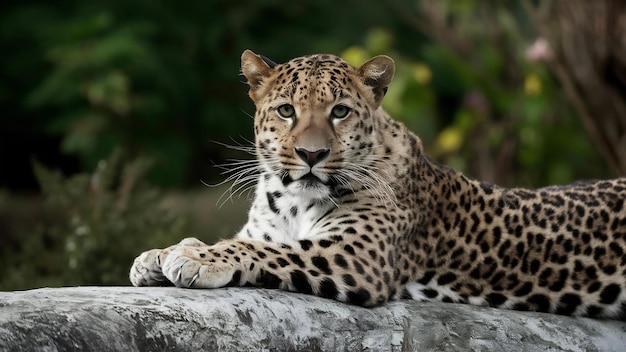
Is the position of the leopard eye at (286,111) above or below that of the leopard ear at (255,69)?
below

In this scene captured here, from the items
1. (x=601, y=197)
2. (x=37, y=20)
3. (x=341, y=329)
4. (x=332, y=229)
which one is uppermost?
(x=37, y=20)

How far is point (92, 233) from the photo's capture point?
1186 centimetres

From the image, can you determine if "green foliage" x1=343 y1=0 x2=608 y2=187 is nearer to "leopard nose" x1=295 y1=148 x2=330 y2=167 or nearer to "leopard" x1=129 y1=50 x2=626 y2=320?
"leopard" x1=129 y1=50 x2=626 y2=320

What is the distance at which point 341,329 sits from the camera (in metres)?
6.73

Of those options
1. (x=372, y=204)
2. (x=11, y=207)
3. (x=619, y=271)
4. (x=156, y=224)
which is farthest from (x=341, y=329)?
(x=11, y=207)

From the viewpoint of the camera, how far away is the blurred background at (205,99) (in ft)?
42.5

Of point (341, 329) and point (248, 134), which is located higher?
point (248, 134)

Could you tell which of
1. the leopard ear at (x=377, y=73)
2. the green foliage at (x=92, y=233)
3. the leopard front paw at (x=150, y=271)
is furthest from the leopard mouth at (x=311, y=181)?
the green foliage at (x=92, y=233)

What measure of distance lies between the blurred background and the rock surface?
490 centimetres

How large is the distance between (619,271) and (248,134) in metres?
12.3

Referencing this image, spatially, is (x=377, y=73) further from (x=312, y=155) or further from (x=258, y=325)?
(x=258, y=325)

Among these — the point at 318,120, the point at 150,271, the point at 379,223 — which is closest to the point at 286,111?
the point at 318,120

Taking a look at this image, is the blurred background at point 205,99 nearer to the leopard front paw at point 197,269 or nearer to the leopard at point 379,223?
the leopard at point 379,223

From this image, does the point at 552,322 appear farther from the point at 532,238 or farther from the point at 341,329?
the point at 341,329
